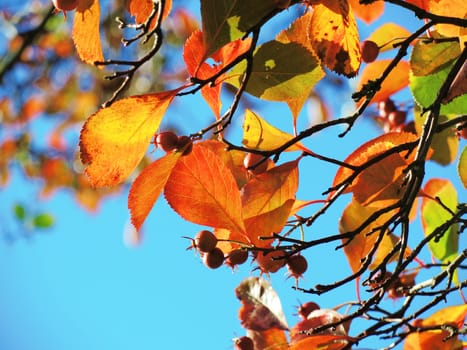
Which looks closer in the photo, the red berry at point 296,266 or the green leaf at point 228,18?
the green leaf at point 228,18

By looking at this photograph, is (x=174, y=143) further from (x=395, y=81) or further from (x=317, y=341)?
(x=395, y=81)

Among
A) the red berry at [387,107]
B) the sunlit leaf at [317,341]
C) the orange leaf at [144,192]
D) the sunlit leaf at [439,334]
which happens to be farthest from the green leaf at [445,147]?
the orange leaf at [144,192]

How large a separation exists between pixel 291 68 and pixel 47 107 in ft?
11.2

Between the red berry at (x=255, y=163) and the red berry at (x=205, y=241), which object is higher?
the red berry at (x=255, y=163)

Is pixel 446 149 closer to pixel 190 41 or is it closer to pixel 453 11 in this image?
pixel 453 11

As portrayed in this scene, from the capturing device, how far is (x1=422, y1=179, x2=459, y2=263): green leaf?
3.23 ft

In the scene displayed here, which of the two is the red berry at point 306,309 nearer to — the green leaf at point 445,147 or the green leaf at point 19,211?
the green leaf at point 445,147

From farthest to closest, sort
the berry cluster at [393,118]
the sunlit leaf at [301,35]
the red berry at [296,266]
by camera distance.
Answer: the berry cluster at [393,118], the red berry at [296,266], the sunlit leaf at [301,35]

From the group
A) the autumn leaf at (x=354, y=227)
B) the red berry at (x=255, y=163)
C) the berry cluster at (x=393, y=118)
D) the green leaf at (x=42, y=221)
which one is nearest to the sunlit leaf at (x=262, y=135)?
the red berry at (x=255, y=163)

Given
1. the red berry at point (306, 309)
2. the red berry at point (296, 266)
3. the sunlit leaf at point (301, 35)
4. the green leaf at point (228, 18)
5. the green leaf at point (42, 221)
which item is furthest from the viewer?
the green leaf at point (42, 221)

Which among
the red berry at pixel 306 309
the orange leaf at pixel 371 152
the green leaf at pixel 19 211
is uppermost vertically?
the green leaf at pixel 19 211

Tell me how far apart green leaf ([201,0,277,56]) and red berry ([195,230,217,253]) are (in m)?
0.23

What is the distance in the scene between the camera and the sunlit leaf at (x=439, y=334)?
766mm

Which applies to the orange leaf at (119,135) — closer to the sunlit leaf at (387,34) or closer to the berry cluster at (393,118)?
the sunlit leaf at (387,34)
